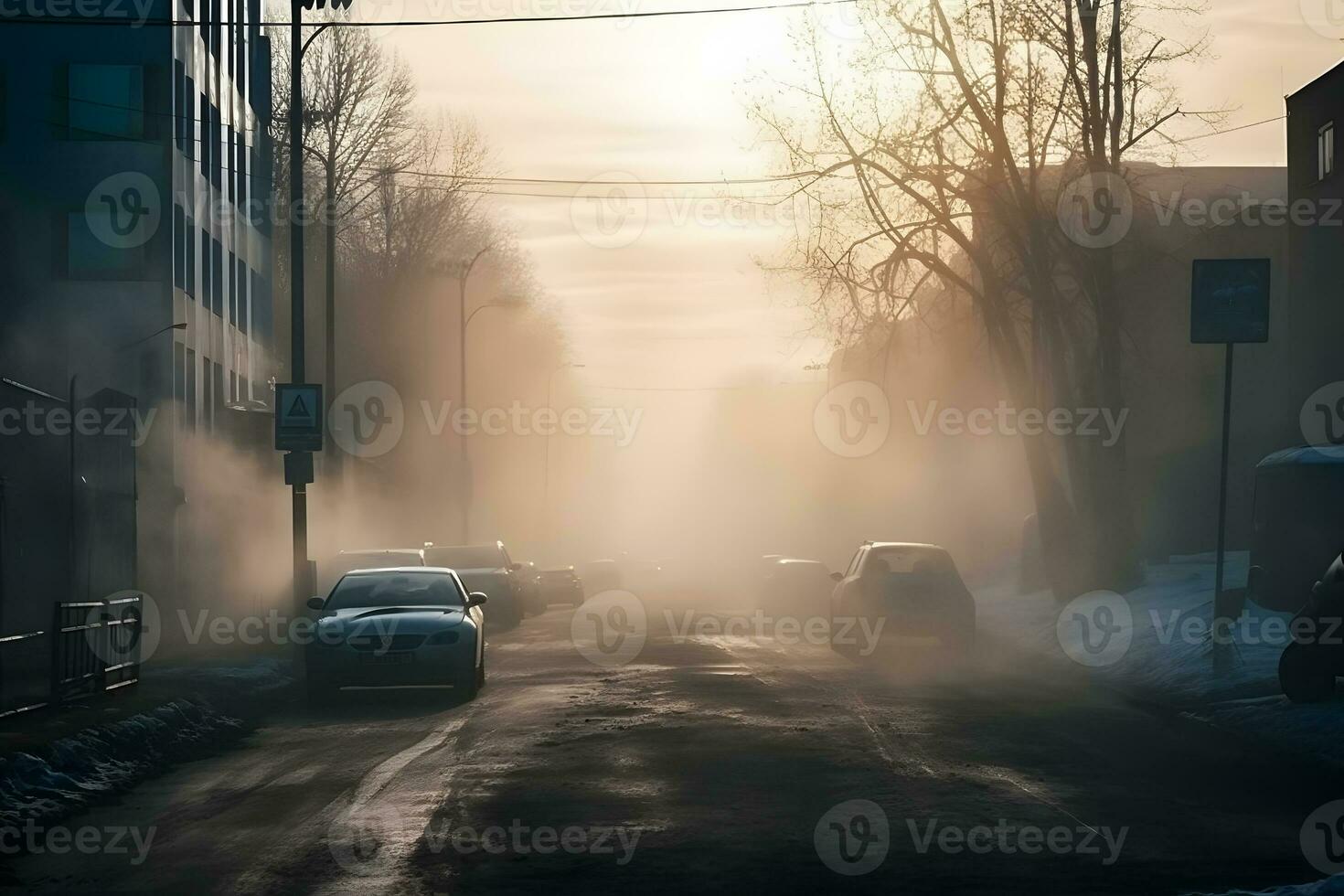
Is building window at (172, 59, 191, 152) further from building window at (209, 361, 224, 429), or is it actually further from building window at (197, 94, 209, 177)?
building window at (209, 361, 224, 429)

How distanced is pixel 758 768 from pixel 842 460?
7442cm

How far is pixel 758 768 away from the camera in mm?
11516

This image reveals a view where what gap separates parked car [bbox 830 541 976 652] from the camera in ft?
75.5

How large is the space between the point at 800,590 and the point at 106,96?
61.8ft

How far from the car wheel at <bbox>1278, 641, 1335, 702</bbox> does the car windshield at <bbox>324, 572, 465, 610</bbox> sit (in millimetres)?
9127

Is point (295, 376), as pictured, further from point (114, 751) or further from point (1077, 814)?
point (1077, 814)

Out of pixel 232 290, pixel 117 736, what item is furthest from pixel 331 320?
pixel 117 736

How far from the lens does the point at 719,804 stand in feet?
32.8

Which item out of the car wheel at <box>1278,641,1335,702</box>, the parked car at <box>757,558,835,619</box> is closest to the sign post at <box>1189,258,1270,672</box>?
the car wheel at <box>1278,641,1335,702</box>

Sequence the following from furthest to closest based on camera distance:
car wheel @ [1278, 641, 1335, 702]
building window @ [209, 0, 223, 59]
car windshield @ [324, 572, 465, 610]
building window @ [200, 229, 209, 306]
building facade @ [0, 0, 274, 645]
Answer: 1. building window @ [209, 0, 223, 59]
2. building window @ [200, 229, 209, 306]
3. building facade @ [0, 0, 274, 645]
4. car windshield @ [324, 572, 465, 610]
5. car wheel @ [1278, 641, 1335, 702]

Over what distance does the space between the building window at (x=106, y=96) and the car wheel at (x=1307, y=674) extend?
91.2 ft

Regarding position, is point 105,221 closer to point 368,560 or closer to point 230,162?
point 230,162

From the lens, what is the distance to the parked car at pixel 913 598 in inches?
906

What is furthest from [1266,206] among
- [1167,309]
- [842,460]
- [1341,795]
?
[842,460]
